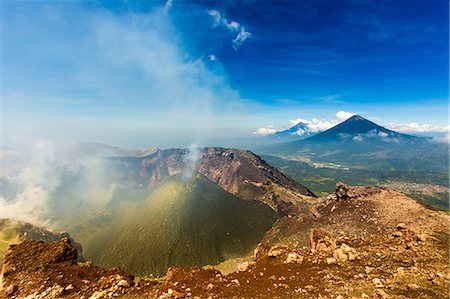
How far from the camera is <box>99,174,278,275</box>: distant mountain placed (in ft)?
330

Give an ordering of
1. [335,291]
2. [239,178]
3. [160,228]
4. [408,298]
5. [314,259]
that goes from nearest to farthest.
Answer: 1. [408,298]
2. [335,291]
3. [314,259]
4. [160,228]
5. [239,178]

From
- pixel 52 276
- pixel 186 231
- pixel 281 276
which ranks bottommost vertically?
pixel 186 231

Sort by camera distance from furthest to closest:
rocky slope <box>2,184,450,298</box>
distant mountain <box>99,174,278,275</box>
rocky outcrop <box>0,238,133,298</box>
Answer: distant mountain <box>99,174,278,275</box> < rocky outcrop <box>0,238,133,298</box> < rocky slope <box>2,184,450,298</box>

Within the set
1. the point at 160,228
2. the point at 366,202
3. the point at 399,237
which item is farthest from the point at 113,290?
the point at 160,228

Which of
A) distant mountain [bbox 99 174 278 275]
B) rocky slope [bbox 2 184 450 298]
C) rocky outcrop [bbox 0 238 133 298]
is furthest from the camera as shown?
distant mountain [bbox 99 174 278 275]

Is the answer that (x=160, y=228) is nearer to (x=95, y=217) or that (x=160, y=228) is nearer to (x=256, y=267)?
(x=95, y=217)

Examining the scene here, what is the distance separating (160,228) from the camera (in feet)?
408

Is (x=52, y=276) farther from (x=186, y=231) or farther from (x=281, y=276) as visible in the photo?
(x=186, y=231)

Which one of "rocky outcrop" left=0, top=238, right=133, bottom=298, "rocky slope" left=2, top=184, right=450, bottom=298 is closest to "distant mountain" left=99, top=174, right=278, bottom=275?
"rocky outcrop" left=0, top=238, right=133, bottom=298

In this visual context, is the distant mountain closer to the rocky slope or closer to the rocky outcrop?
the rocky outcrop

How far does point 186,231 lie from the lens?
12019cm

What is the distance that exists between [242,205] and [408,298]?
149 metres

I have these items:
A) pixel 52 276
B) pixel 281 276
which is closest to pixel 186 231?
pixel 52 276

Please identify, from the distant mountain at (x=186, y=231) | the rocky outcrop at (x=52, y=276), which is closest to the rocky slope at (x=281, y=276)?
the rocky outcrop at (x=52, y=276)
